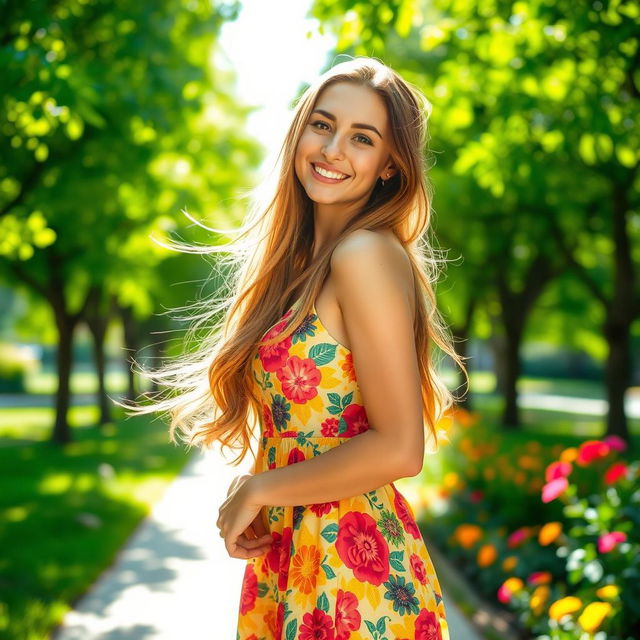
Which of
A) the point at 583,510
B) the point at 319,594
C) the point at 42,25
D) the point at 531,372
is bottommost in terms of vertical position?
the point at 531,372

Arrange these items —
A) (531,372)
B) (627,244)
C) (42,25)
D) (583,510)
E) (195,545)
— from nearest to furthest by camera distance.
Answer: (583,510) → (42,25) → (195,545) → (627,244) → (531,372)

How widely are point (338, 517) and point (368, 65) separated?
1.06m

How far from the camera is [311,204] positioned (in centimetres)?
232

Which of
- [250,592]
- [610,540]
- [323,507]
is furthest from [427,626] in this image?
[610,540]

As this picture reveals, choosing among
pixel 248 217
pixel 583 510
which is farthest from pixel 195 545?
pixel 248 217

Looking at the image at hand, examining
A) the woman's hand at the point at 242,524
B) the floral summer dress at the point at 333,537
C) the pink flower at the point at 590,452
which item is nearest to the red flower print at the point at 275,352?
the floral summer dress at the point at 333,537

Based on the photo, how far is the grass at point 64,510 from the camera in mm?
5717

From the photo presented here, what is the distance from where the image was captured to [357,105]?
2045 millimetres

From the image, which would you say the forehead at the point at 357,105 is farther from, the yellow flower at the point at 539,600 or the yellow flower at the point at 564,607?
the yellow flower at the point at 539,600

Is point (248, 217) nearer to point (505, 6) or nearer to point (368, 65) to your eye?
point (368, 65)

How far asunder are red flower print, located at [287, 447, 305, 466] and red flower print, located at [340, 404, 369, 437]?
0.10m

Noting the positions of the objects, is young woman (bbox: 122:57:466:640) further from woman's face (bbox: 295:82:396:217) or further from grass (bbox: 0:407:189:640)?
grass (bbox: 0:407:189:640)

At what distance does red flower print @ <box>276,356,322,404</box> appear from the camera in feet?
6.31

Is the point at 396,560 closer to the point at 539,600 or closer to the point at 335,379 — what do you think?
the point at 335,379
